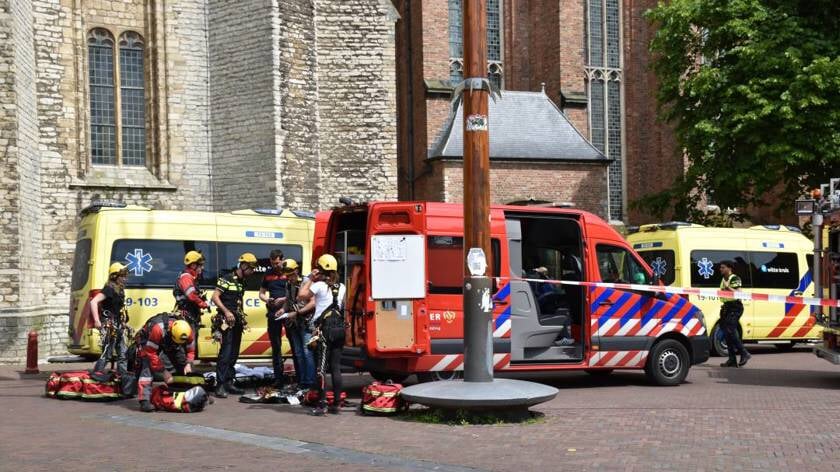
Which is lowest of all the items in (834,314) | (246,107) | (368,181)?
(834,314)

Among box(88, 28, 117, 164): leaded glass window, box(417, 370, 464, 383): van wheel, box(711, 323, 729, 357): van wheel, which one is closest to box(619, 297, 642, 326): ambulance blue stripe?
box(417, 370, 464, 383): van wheel

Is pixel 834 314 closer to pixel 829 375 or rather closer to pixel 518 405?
pixel 829 375

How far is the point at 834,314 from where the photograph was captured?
41.9ft

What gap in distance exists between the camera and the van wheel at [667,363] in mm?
12445

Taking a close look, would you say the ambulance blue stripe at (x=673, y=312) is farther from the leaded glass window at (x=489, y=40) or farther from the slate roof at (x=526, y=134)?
the leaded glass window at (x=489, y=40)

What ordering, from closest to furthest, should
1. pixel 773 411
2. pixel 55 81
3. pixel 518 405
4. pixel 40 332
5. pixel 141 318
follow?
pixel 518 405
pixel 773 411
pixel 141 318
pixel 40 332
pixel 55 81

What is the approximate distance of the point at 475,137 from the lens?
9.55 m

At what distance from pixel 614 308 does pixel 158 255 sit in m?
6.66

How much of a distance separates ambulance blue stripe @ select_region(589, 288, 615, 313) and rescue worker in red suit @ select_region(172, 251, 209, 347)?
4.76 m

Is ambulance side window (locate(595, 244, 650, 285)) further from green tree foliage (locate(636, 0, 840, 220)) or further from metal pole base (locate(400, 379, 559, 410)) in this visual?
green tree foliage (locate(636, 0, 840, 220))

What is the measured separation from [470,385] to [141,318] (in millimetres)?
6547

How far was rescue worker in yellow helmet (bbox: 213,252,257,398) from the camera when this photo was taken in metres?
11.3

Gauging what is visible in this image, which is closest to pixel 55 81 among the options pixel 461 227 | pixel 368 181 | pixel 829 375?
pixel 368 181

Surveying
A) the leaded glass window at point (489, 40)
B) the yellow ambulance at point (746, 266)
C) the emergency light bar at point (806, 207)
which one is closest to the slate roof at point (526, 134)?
the leaded glass window at point (489, 40)
